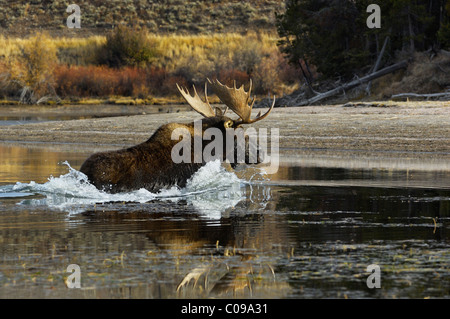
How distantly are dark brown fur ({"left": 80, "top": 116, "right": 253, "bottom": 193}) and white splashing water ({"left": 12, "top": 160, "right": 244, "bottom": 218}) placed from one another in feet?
0.39

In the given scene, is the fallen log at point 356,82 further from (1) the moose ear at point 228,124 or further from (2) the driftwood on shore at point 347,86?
(1) the moose ear at point 228,124

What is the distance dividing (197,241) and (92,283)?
2180 mm

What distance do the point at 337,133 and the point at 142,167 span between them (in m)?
11.8

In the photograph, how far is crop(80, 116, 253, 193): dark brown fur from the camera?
12273mm

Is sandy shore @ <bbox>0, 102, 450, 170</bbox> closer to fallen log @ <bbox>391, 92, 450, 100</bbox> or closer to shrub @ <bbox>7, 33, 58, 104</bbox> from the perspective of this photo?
Answer: fallen log @ <bbox>391, 92, 450, 100</bbox>

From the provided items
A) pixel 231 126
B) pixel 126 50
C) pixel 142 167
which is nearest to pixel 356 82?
pixel 231 126

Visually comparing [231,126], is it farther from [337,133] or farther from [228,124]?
[337,133]

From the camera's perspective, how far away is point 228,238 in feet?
31.3

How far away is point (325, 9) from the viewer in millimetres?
35438

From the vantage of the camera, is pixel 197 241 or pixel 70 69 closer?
pixel 197 241

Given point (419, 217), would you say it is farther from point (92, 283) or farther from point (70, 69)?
point (70, 69)

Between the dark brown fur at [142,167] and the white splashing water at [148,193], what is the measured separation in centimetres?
12
